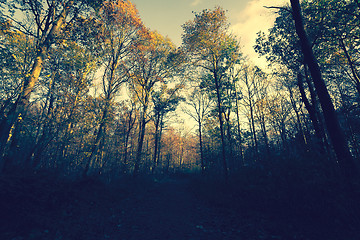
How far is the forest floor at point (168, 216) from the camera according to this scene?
12.6 feet

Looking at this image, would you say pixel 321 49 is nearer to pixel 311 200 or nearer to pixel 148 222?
pixel 311 200

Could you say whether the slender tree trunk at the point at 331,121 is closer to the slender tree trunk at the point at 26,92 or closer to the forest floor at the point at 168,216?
the forest floor at the point at 168,216

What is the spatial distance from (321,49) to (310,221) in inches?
522

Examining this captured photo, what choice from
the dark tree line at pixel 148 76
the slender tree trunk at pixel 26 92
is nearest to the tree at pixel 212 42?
the dark tree line at pixel 148 76

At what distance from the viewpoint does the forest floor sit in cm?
384

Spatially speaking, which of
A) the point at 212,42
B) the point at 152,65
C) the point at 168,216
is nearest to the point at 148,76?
the point at 152,65

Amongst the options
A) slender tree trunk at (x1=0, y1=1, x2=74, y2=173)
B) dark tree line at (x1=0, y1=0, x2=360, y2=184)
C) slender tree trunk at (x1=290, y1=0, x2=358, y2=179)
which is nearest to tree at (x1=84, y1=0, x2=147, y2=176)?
dark tree line at (x1=0, y1=0, x2=360, y2=184)

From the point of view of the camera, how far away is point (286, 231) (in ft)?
13.3

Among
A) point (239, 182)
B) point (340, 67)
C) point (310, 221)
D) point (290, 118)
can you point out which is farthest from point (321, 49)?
point (290, 118)

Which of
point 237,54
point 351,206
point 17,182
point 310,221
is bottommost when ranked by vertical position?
point 310,221

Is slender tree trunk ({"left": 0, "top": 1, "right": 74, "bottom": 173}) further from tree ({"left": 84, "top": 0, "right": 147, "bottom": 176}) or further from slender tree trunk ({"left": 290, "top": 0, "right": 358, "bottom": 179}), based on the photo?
slender tree trunk ({"left": 290, "top": 0, "right": 358, "bottom": 179})

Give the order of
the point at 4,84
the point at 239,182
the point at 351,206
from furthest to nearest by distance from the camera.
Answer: the point at 4,84 < the point at 239,182 < the point at 351,206

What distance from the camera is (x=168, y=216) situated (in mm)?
5984

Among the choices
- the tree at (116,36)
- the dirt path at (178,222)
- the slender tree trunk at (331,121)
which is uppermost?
the tree at (116,36)
